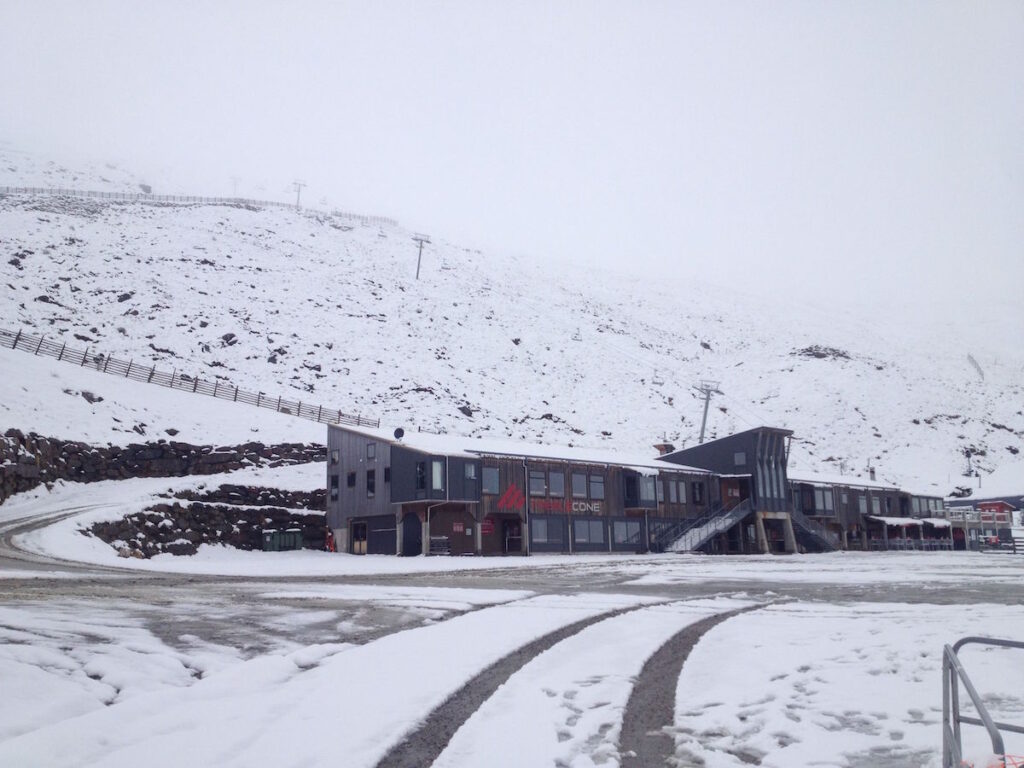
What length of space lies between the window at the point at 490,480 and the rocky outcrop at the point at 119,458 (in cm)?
1458

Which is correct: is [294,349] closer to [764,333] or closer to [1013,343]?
[764,333]

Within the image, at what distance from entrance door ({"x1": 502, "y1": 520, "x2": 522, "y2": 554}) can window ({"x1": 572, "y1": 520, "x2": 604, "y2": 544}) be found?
11.0 feet

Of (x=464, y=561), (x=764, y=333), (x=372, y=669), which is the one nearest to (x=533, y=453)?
(x=464, y=561)

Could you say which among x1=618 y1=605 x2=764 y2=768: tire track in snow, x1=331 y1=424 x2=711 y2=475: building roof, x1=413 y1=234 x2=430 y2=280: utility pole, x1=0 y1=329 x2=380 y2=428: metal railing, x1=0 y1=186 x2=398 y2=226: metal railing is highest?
x1=0 y1=186 x2=398 y2=226: metal railing

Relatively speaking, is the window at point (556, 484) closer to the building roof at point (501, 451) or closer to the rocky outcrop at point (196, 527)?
the building roof at point (501, 451)

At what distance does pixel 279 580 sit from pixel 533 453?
22982 mm

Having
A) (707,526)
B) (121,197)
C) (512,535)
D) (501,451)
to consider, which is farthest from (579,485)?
(121,197)


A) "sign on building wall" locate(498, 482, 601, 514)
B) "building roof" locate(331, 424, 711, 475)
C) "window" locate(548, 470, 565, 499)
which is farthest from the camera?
"window" locate(548, 470, 565, 499)

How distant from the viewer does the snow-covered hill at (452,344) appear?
69.2m

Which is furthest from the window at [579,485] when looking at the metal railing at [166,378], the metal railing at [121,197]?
the metal railing at [121,197]

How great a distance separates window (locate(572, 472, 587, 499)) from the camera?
45953 millimetres

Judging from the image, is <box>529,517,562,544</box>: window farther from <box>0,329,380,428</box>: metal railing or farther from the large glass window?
<box>0,329,380,428</box>: metal railing

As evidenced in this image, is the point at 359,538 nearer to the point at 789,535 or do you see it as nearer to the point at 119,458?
the point at 119,458

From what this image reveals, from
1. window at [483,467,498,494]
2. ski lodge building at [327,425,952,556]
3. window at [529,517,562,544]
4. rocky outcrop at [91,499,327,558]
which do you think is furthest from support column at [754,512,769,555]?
rocky outcrop at [91,499,327,558]
